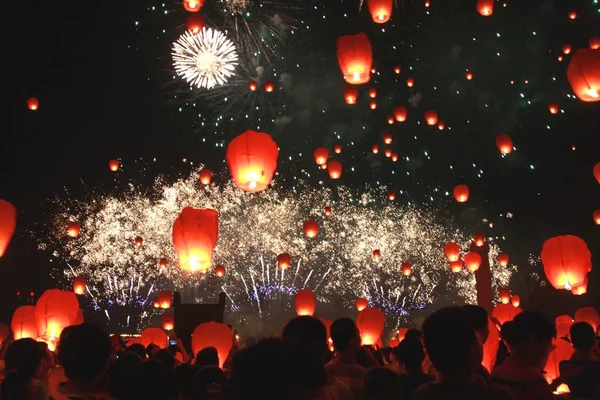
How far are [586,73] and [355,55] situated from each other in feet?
10.5

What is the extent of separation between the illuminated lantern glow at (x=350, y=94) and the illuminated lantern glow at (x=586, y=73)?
5.74 meters

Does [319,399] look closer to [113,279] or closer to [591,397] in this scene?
[591,397]

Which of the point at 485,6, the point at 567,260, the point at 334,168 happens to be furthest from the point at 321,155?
the point at 567,260

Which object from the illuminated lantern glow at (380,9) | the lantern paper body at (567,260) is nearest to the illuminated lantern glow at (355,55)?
the illuminated lantern glow at (380,9)

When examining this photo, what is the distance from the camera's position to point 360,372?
11.0ft

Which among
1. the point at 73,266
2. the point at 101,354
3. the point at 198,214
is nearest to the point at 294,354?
the point at 101,354

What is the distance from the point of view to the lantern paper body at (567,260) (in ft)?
27.3

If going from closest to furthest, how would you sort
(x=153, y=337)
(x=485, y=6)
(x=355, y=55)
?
(x=355, y=55) < (x=153, y=337) < (x=485, y=6)

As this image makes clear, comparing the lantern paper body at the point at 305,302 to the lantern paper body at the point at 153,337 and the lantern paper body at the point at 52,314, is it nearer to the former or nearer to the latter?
the lantern paper body at the point at 153,337

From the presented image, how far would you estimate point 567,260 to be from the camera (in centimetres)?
834

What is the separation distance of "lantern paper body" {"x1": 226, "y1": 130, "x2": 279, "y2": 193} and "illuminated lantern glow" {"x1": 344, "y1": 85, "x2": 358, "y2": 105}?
17.3ft

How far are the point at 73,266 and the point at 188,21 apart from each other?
1665 centimetres

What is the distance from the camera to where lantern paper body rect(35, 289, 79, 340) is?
29.7ft

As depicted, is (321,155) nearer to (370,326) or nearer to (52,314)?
(370,326)
